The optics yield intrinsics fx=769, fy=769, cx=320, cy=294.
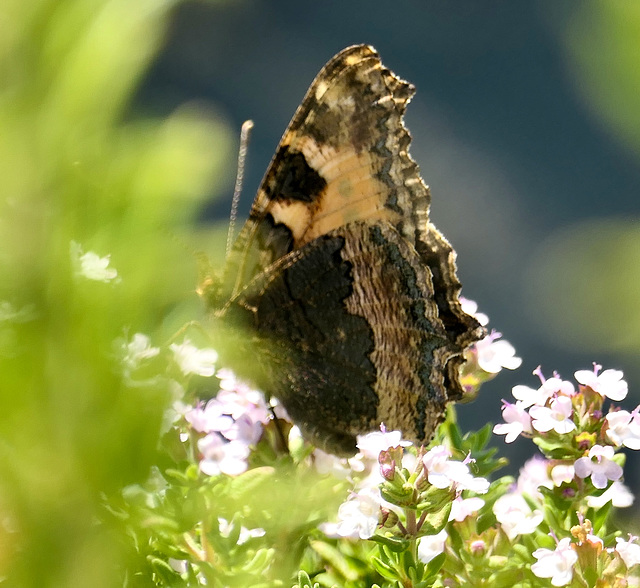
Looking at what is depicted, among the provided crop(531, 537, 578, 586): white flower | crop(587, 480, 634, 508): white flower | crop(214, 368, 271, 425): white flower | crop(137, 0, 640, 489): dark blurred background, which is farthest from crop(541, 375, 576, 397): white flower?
crop(137, 0, 640, 489): dark blurred background

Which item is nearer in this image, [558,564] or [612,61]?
[612,61]

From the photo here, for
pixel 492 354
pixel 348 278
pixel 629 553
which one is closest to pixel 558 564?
pixel 629 553

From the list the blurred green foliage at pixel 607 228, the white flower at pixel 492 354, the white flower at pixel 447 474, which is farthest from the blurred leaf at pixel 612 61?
the white flower at pixel 492 354

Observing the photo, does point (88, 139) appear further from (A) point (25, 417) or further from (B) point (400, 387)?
(B) point (400, 387)

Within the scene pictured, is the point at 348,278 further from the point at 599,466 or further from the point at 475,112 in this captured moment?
the point at 475,112

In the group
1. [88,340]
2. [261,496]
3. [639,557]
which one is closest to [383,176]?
[639,557]

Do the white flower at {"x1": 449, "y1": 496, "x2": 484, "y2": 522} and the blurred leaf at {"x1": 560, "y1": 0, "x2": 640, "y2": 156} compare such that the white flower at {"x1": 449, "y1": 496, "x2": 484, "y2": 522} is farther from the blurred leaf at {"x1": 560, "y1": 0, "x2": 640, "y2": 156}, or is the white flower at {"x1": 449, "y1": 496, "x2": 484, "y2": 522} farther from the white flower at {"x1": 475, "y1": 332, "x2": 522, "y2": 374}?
the blurred leaf at {"x1": 560, "y1": 0, "x2": 640, "y2": 156}
